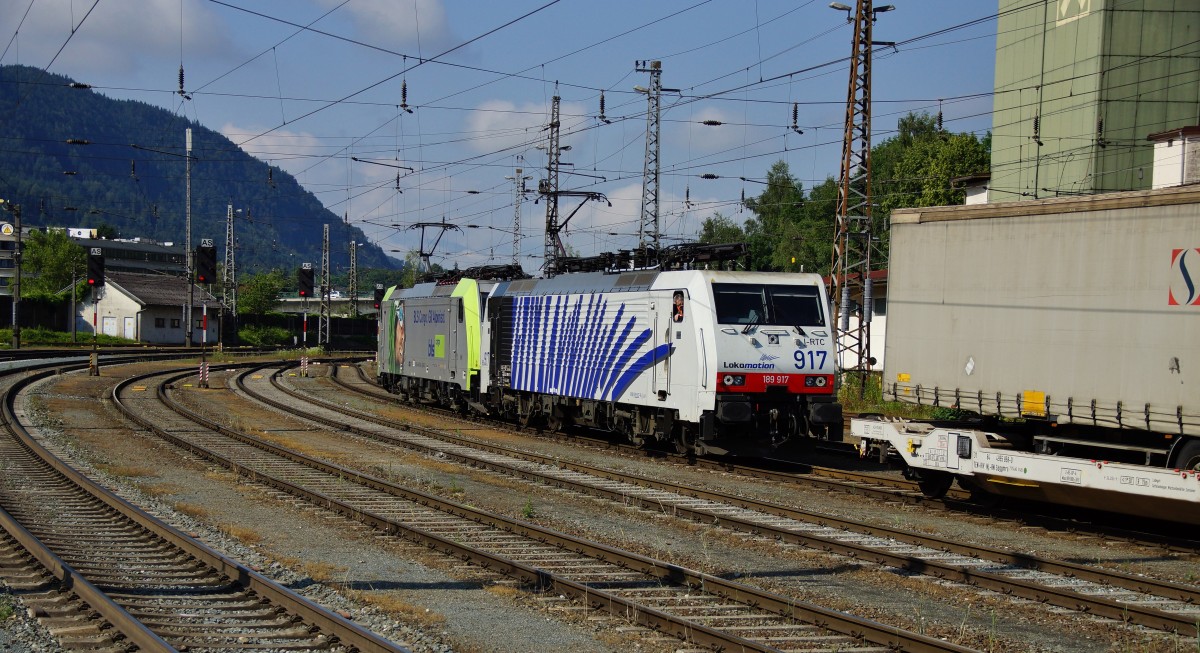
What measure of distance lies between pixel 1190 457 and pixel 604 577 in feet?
21.1

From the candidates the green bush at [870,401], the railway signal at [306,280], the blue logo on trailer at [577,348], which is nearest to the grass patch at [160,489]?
the blue logo on trailer at [577,348]

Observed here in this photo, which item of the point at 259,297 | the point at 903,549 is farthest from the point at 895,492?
the point at 259,297

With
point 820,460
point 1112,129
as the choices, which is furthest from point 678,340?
point 1112,129

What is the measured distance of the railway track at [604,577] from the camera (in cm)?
796

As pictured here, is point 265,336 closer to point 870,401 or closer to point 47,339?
point 47,339

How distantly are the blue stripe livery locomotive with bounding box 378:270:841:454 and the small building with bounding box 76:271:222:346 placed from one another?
5694 cm

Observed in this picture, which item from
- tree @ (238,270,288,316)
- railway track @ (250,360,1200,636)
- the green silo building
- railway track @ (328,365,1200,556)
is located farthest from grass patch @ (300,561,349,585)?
tree @ (238,270,288,316)

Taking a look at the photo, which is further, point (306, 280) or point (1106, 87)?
point (306, 280)

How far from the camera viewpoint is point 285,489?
15.2 m

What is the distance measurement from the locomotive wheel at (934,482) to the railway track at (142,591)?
916cm

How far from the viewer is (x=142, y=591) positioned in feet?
29.9

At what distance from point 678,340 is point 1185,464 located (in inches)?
336

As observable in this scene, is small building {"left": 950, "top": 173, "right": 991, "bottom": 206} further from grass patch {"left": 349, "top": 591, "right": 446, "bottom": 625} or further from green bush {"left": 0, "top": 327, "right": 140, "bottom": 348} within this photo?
green bush {"left": 0, "top": 327, "right": 140, "bottom": 348}

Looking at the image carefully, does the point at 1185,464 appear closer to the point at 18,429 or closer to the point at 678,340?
the point at 678,340
